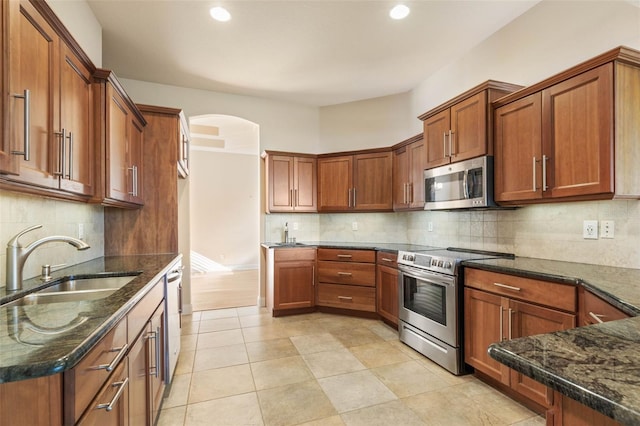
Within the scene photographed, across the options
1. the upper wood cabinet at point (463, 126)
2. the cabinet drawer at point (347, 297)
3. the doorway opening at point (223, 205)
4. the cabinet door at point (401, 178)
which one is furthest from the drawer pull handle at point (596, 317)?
the doorway opening at point (223, 205)

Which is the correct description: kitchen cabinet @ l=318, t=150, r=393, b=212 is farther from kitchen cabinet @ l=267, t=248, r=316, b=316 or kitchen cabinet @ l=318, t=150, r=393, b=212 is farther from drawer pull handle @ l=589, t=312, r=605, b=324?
drawer pull handle @ l=589, t=312, r=605, b=324

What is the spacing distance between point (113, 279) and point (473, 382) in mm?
2693

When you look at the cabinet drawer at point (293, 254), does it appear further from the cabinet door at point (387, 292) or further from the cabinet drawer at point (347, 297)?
the cabinet door at point (387, 292)

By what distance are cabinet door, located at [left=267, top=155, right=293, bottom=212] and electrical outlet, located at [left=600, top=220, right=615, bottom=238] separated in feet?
10.5

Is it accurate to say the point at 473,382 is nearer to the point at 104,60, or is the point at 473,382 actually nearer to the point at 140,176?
the point at 140,176

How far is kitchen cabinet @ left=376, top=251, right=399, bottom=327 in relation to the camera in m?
3.42


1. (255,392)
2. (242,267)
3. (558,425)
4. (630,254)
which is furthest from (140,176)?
→ (242,267)

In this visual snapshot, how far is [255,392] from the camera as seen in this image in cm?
226

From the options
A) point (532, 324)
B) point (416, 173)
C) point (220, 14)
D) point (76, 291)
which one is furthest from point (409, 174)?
point (76, 291)

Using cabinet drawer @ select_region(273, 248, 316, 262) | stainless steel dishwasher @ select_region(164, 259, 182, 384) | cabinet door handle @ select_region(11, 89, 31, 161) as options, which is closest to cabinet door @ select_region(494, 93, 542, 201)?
cabinet drawer @ select_region(273, 248, 316, 262)

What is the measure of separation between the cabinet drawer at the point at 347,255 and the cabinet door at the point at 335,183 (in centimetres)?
63

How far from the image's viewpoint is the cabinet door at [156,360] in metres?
1.70

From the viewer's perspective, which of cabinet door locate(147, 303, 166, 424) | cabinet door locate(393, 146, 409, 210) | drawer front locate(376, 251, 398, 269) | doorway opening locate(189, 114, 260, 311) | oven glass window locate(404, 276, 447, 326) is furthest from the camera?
doorway opening locate(189, 114, 260, 311)

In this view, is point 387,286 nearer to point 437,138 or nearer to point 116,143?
point 437,138
